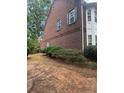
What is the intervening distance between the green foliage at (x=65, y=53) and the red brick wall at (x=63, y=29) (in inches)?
1.7

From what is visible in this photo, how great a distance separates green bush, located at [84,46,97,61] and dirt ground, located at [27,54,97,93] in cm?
11

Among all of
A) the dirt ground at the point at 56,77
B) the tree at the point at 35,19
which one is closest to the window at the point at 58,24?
the tree at the point at 35,19

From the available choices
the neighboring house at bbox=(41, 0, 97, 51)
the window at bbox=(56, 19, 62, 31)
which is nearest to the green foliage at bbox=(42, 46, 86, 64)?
the neighboring house at bbox=(41, 0, 97, 51)

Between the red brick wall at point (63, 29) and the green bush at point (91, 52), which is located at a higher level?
the red brick wall at point (63, 29)

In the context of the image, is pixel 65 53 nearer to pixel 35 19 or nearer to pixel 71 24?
pixel 71 24

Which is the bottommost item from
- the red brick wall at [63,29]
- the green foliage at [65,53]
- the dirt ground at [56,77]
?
the dirt ground at [56,77]

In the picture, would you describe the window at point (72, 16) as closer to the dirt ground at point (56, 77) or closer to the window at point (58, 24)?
the window at point (58, 24)

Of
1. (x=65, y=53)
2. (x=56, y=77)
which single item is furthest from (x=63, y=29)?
(x=56, y=77)

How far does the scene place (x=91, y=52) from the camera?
195 centimetres

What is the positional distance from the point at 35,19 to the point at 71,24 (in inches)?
12.6

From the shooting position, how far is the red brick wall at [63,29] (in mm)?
1931
